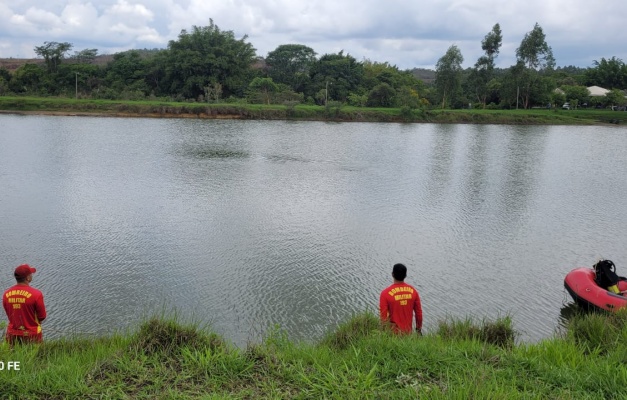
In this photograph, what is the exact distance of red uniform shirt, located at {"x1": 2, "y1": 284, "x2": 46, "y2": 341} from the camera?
20.9 ft

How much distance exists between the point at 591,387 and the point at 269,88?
2827 inches

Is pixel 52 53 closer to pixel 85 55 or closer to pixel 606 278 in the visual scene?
pixel 85 55

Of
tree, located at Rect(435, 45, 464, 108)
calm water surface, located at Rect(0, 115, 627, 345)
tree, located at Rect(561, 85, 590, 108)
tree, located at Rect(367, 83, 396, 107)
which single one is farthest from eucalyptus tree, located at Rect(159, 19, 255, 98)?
tree, located at Rect(561, 85, 590, 108)

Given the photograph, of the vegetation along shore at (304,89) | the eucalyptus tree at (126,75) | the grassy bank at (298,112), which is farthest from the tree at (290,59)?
the grassy bank at (298,112)

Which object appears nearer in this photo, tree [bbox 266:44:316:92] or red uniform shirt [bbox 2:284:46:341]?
red uniform shirt [bbox 2:284:46:341]

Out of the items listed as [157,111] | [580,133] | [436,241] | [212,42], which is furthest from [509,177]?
[212,42]

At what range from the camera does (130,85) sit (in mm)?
73688

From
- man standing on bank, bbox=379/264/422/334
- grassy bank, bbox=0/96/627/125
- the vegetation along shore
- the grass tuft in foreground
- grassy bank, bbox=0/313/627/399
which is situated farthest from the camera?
the vegetation along shore

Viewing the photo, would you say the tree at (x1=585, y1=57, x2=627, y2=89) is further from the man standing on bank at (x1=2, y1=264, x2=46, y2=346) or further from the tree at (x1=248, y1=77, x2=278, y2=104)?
the man standing on bank at (x1=2, y1=264, x2=46, y2=346)

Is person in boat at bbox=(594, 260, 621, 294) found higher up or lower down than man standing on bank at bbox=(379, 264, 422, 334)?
lower down

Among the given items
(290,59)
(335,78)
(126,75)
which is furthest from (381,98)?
(126,75)

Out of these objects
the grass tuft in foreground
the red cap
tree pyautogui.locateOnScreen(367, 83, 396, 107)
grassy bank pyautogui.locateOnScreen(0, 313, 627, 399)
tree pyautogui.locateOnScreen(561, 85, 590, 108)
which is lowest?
the grass tuft in foreground

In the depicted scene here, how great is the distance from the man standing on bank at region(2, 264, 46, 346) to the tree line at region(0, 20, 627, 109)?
2486 inches

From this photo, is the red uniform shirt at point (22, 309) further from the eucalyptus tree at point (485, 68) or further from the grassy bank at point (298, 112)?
the eucalyptus tree at point (485, 68)
